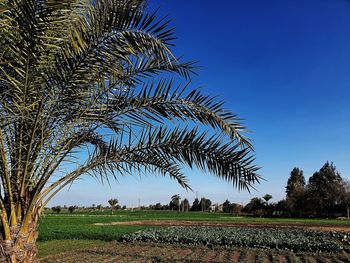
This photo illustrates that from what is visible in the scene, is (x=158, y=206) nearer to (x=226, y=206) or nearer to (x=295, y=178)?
(x=226, y=206)

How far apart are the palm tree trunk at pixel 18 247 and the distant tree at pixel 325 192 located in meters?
69.8

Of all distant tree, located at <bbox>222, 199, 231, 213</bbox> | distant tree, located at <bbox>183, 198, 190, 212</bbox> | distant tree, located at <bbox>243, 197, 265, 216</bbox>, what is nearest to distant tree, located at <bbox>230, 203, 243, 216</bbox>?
distant tree, located at <bbox>243, 197, 265, 216</bbox>

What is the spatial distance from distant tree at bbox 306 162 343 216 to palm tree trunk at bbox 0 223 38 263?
6979 centimetres

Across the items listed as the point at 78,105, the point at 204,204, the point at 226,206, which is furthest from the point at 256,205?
the point at 78,105

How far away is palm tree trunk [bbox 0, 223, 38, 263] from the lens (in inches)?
212

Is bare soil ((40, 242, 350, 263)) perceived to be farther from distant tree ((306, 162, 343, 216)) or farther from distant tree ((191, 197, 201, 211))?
distant tree ((191, 197, 201, 211))

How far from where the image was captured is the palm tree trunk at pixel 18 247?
5.39 metres

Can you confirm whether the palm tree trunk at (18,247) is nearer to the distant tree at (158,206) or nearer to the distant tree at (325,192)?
the distant tree at (325,192)

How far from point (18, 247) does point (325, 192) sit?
232ft

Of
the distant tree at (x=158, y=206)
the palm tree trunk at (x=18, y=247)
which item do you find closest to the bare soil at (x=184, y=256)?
the palm tree trunk at (x=18, y=247)

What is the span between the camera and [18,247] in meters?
5.49

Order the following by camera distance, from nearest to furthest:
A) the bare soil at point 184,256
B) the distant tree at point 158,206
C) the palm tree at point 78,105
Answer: the palm tree at point 78,105 < the bare soil at point 184,256 < the distant tree at point 158,206

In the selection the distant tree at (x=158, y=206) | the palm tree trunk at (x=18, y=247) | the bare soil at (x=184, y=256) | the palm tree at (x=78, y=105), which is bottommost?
the bare soil at (x=184, y=256)

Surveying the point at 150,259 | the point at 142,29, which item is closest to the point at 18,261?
the point at 142,29
